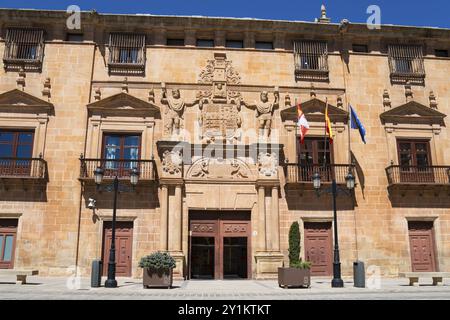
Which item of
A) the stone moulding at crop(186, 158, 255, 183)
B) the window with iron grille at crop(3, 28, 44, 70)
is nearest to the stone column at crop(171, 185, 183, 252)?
the stone moulding at crop(186, 158, 255, 183)

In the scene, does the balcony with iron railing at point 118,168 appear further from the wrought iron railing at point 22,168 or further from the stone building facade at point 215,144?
the wrought iron railing at point 22,168

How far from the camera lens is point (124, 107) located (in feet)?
65.1

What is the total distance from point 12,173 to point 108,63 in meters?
6.64

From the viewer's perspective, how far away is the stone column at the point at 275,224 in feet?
61.4

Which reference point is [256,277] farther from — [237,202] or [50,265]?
[50,265]

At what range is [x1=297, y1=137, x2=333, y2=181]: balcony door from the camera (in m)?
19.4

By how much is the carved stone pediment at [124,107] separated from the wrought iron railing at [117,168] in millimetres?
2401

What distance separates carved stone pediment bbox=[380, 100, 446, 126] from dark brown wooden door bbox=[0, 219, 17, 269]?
17763 mm

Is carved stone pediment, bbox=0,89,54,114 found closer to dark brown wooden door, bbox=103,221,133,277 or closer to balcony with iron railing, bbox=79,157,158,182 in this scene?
balcony with iron railing, bbox=79,157,158,182

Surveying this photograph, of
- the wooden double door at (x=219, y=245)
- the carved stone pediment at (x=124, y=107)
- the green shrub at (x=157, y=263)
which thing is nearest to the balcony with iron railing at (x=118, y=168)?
Answer: the carved stone pediment at (x=124, y=107)

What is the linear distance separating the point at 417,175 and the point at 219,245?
32.1 feet

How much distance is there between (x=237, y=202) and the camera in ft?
63.1
